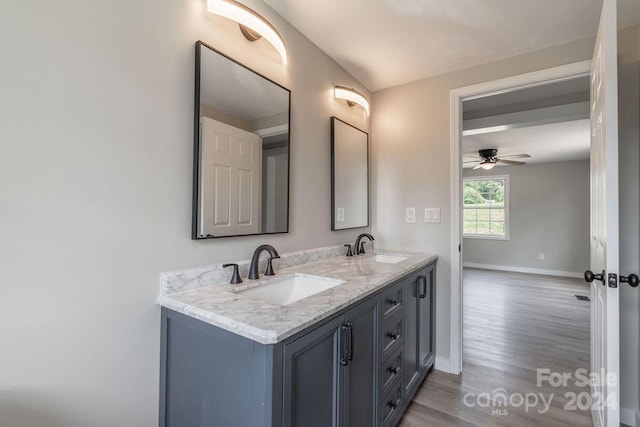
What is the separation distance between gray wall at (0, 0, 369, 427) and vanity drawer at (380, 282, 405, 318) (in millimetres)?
854

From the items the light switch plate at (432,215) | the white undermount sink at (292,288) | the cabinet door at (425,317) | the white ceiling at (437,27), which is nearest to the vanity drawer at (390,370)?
the cabinet door at (425,317)

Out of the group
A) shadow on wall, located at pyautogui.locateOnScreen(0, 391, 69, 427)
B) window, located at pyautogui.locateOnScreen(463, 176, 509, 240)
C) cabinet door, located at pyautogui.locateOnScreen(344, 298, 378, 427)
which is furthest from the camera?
window, located at pyautogui.locateOnScreen(463, 176, 509, 240)

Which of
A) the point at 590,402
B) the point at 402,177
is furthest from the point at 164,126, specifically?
the point at 590,402

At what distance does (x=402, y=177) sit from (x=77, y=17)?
220 centimetres

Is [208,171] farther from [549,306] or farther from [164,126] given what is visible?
[549,306]

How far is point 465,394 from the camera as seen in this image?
2006 mm

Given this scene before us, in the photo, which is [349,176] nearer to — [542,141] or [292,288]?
[292,288]

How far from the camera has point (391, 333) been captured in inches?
62.5

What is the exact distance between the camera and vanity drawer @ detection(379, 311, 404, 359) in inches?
58.3

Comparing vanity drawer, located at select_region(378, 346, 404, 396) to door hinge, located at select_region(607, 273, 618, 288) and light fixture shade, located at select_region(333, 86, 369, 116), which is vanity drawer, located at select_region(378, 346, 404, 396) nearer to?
door hinge, located at select_region(607, 273, 618, 288)

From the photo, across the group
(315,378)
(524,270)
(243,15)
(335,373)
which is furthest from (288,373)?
(524,270)

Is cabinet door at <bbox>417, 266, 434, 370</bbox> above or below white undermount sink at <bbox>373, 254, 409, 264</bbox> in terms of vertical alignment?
below

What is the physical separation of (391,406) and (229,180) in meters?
1.44

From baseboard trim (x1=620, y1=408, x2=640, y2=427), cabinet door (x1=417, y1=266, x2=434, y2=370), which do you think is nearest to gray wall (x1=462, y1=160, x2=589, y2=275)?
baseboard trim (x1=620, y1=408, x2=640, y2=427)
